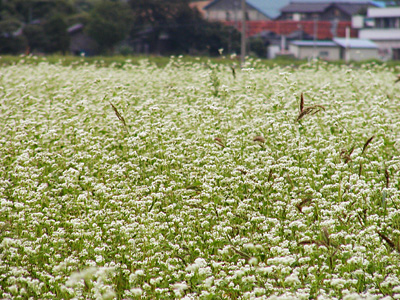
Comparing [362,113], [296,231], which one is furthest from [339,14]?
[296,231]

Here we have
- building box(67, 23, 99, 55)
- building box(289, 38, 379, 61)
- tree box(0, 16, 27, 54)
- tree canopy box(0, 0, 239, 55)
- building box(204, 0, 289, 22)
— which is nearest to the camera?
tree box(0, 16, 27, 54)

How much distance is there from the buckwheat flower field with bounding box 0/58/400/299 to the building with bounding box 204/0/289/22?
66.1 m

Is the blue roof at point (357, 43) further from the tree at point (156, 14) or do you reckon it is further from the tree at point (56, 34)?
the tree at point (56, 34)

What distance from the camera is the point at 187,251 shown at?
475cm

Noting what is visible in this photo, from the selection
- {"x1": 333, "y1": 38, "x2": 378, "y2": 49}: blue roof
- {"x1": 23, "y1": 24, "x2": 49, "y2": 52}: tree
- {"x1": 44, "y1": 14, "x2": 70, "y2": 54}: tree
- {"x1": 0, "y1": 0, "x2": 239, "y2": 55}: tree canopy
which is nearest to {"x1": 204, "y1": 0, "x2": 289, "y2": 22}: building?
{"x1": 333, "y1": 38, "x2": 378, "y2": 49}: blue roof

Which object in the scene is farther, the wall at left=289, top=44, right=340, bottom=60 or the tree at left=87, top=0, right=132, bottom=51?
the wall at left=289, top=44, right=340, bottom=60

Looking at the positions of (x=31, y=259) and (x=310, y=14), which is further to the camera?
(x=310, y=14)

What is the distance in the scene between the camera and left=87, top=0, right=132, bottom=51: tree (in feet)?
148

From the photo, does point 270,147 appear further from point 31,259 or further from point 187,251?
point 31,259

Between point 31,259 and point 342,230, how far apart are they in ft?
9.73

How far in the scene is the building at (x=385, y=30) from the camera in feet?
211

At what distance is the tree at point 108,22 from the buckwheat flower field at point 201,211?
37864mm

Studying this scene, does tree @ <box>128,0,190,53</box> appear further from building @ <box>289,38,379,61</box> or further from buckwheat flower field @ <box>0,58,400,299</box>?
buckwheat flower field @ <box>0,58,400,299</box>

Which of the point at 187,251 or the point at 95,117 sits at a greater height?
the point at 95,117
